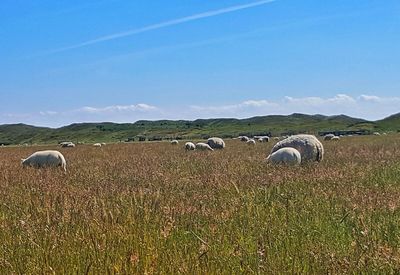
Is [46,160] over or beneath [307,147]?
beneath

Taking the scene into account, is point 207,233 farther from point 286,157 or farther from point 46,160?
point 46,160

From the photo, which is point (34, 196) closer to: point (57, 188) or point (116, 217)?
point (57, 188)

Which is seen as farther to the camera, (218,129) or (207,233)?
(218,129)

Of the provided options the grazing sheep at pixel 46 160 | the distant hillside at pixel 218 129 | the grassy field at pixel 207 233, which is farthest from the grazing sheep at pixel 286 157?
the distant hillside at pixel 218 129

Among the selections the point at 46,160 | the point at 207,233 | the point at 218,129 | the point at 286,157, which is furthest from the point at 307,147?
the point at 218,129

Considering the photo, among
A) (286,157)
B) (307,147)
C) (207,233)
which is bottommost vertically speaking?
(207,233)

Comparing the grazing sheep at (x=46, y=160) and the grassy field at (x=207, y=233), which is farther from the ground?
the grazing sheep at (x=46, y=160)

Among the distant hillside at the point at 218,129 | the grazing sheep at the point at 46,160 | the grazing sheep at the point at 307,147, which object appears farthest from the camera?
the distant hillside at the point at 218,129

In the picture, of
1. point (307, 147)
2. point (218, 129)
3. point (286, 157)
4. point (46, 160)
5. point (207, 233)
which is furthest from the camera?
point (218, 129)

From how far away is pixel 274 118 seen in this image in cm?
18262

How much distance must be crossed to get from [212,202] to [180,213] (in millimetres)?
1338

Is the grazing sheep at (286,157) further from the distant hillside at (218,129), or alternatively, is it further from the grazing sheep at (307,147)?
the distant hillside at (218,129)

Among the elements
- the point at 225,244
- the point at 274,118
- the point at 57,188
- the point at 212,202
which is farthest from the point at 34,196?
the point at 274,118

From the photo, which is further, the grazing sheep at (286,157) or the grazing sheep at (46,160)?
the grazing sheep at (46,160)
